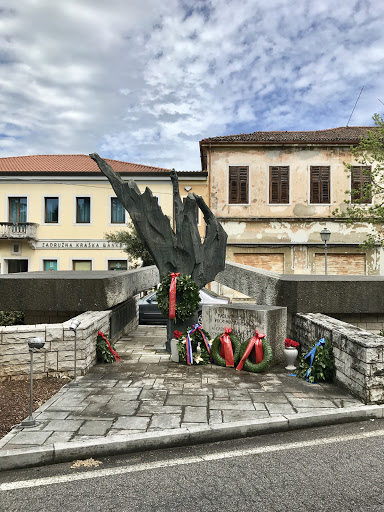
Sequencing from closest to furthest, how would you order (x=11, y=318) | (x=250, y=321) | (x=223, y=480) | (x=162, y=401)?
1. (x=223, y=480)
2. (x=162, y=401)
3. (x=250, y=321)
4. (x=11, y=318)

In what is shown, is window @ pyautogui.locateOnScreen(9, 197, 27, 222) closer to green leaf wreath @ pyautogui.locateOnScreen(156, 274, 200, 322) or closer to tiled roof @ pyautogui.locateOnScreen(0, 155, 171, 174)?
tiled roof @ pyautogui.locateOnScreen(0, 155, 171, 174)

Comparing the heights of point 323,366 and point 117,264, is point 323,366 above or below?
below

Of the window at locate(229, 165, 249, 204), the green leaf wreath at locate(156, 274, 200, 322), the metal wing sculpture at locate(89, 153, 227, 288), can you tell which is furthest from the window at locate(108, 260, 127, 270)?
the green leaf wreath at locate(156, 274, 200, 322)

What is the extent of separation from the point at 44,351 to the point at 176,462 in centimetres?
341

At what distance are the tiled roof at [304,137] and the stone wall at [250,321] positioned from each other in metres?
18.3

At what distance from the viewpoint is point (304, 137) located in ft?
84.3

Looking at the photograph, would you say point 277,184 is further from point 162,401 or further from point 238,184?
point 162,401

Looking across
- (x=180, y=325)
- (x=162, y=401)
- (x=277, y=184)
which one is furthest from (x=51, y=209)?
(x=162, y=401)

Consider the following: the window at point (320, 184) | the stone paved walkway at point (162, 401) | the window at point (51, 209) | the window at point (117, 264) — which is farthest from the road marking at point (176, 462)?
the window at point (51, 209)

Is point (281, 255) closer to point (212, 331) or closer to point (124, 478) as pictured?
point (212, 331)

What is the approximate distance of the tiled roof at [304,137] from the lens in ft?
81.4

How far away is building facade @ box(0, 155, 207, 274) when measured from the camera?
27.0m

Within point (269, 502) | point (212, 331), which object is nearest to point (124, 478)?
point (269, 502)

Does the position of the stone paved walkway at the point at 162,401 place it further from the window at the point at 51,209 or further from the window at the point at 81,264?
the window at the point at 51,209
